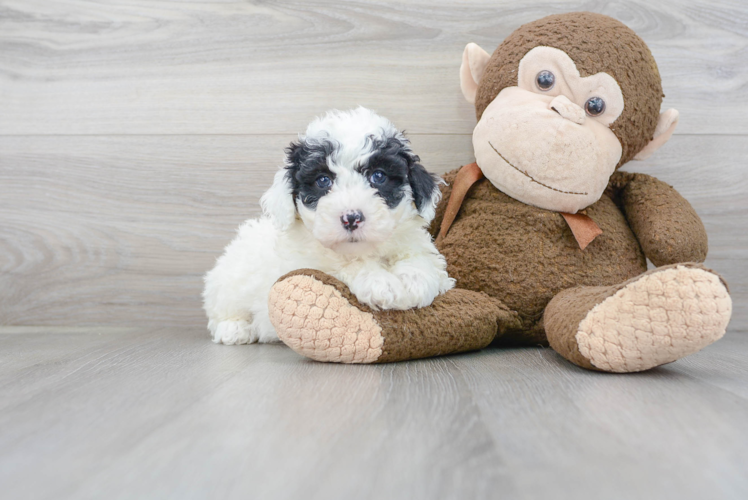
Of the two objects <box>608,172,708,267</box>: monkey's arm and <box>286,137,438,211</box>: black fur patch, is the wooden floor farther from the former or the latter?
<box>286,137,438,211</box>: black fur patch

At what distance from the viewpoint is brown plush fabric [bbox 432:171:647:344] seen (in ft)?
4.13

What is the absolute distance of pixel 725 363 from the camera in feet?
3.69

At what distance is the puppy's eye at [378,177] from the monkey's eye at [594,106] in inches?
19.7

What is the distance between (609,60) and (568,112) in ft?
0.50

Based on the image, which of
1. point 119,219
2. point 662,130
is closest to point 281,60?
point 119,219

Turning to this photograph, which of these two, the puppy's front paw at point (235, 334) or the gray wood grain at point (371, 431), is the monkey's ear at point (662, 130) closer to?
the gray wood grain at point (371, 431)

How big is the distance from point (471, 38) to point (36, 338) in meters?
1.40

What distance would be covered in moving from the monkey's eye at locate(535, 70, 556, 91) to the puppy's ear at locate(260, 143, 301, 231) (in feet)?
1.83

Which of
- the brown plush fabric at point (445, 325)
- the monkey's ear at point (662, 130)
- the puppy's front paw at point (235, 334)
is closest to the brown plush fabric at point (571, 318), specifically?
the brown plush fabric at point (445, 325)

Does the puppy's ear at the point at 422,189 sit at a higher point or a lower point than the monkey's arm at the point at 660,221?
higher

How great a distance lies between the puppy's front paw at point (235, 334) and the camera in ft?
4.43

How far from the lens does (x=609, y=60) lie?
123 centimetres

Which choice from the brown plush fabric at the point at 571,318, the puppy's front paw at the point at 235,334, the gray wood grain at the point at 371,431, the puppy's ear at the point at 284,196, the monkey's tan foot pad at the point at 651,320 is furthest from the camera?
the puppy's front paw at the point at 235,334

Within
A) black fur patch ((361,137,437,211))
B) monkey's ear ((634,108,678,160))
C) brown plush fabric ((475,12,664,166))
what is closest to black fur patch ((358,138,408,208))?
black fur patch ((361,137,437,211))
